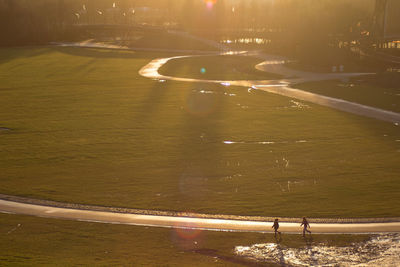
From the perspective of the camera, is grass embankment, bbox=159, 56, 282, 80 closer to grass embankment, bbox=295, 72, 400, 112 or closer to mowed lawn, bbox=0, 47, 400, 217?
grass embankment, bbox=295, 72, 400, 112

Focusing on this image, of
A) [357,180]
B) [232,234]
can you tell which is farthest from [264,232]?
[357,180]

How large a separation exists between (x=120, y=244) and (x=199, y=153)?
3126 cm

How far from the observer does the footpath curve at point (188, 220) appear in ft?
163

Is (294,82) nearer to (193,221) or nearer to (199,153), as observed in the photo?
(199,153)

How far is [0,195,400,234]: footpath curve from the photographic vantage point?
4972 cm

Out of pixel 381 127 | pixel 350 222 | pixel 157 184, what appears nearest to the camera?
pixel 350 222

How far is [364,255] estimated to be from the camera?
43.6 m

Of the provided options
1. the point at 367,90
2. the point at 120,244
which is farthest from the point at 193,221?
the point at 367,90

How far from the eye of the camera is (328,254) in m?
43.4

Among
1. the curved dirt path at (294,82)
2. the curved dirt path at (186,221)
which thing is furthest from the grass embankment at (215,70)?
the curved dirt path at (186,221)

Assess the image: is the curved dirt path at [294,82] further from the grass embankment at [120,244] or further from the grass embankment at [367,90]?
the grass embankment at [120,244]

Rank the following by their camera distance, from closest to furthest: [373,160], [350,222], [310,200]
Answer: [350,222]
[310,200]
[373,160]

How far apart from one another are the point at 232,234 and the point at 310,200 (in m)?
12.7

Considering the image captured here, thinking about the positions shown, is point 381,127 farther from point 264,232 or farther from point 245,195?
point 264,232
